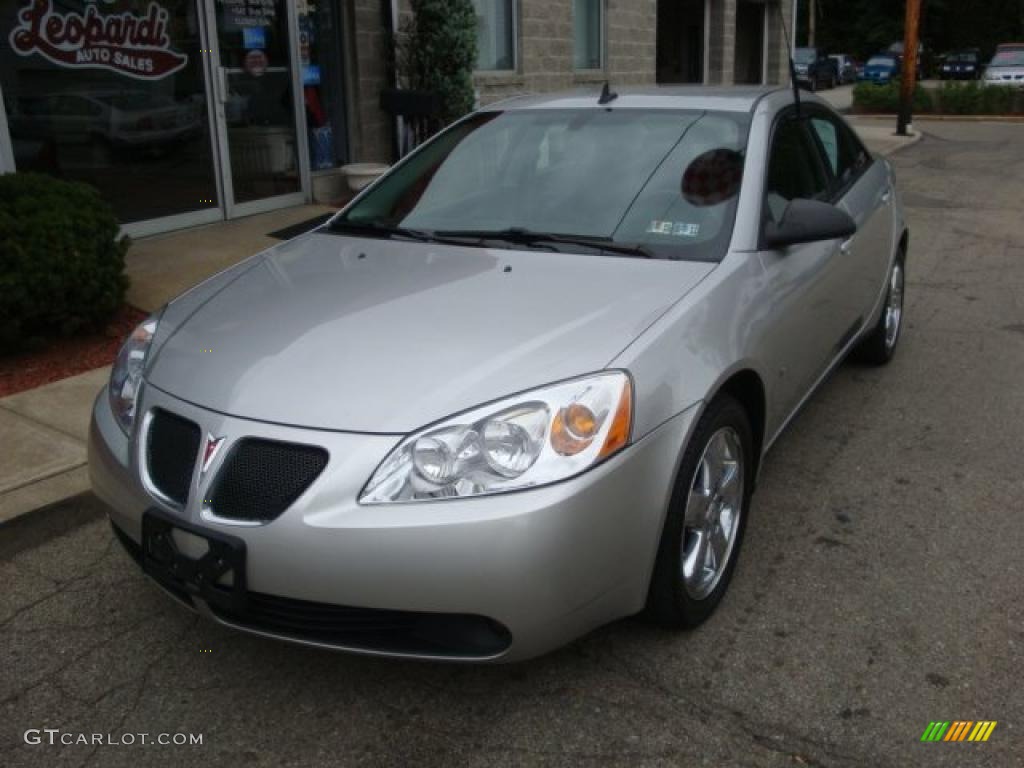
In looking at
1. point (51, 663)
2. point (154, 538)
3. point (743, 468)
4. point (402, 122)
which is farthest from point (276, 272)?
point (402, 122)

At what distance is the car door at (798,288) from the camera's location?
350 centimetres

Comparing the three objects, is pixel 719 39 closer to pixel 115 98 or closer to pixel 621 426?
pixel 115 98

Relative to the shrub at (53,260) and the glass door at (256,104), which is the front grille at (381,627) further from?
the glass door at (256,104)

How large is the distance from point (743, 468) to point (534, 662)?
3.10 feet

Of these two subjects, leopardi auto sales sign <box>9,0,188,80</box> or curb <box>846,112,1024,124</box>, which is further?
curb <box>846,112,1024,124</box>

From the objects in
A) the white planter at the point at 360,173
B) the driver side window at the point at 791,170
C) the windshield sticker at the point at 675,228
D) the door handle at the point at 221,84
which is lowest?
the white planter at the point at 360,173

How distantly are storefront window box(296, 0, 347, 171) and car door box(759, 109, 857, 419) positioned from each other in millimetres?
6406

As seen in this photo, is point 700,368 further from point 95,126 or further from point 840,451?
point 95,126

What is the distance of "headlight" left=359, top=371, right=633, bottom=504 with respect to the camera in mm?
2398

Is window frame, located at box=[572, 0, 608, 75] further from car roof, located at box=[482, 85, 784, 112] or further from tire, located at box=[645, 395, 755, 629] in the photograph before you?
tire, located at box=[645, 395, 755, 629]

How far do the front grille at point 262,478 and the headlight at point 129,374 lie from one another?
0.51m

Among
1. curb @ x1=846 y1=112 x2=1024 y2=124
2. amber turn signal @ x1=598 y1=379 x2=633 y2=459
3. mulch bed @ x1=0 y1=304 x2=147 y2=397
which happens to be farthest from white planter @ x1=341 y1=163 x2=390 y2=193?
curb @ x1=846 y1=112 x2=1024 y2=124

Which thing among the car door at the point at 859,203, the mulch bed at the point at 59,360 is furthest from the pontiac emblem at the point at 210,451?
the mulch bed at the point at 59,360

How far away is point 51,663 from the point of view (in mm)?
2988
